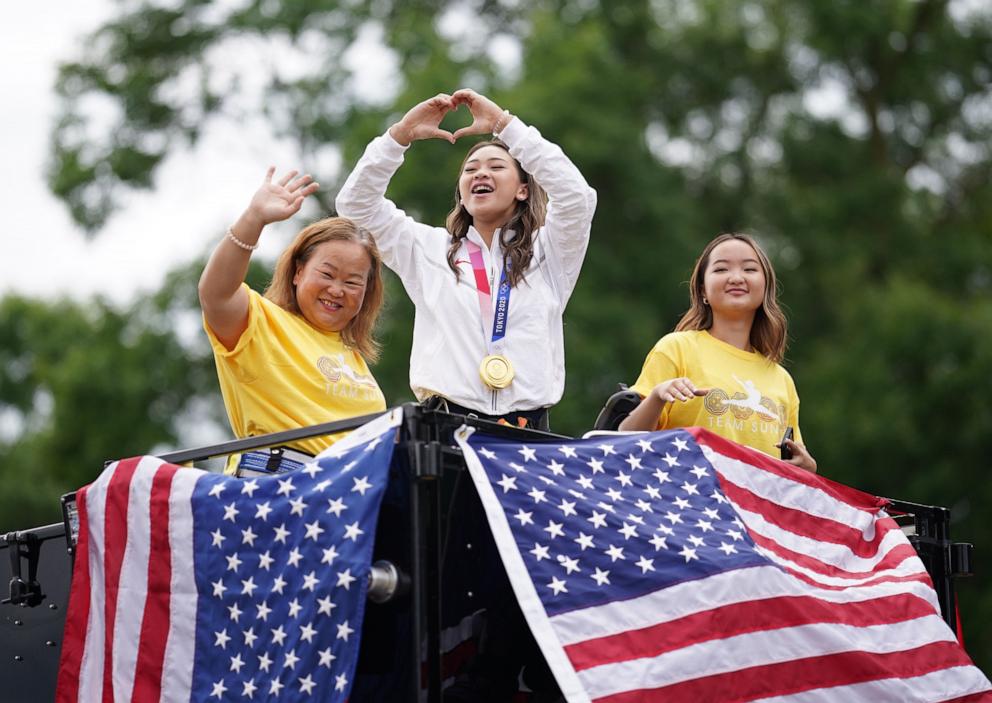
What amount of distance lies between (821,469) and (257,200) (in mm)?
13284

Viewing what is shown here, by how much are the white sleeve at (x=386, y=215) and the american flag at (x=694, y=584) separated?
3.65ft

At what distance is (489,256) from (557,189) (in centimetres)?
34

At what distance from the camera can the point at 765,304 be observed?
567cm

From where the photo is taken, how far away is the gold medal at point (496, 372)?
4719mm

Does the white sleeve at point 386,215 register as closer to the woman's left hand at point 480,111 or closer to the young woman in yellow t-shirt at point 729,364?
the woman's left hand at point 480,111

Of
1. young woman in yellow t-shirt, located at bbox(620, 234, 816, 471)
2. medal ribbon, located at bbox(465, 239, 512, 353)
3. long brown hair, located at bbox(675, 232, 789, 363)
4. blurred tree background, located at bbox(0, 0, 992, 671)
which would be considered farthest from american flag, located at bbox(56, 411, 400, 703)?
blurred tree background, located at bbox(0, 0, 992, 671)

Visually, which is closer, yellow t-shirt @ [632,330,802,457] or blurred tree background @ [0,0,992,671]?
yellow t-shirt @ [632,330,802,457]

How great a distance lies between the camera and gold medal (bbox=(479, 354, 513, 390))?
472 centimetres

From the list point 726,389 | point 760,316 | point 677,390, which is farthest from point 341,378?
point 760,316

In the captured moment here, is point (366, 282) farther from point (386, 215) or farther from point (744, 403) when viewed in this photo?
point (744, 403)

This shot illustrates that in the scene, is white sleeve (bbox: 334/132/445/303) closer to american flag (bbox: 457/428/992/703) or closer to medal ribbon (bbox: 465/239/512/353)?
medal ribbon (bbox: 465/239/512/353)

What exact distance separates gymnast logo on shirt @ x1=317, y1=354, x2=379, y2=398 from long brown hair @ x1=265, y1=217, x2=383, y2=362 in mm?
225

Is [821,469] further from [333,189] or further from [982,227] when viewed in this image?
[333,189]

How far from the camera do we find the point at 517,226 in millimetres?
5223
